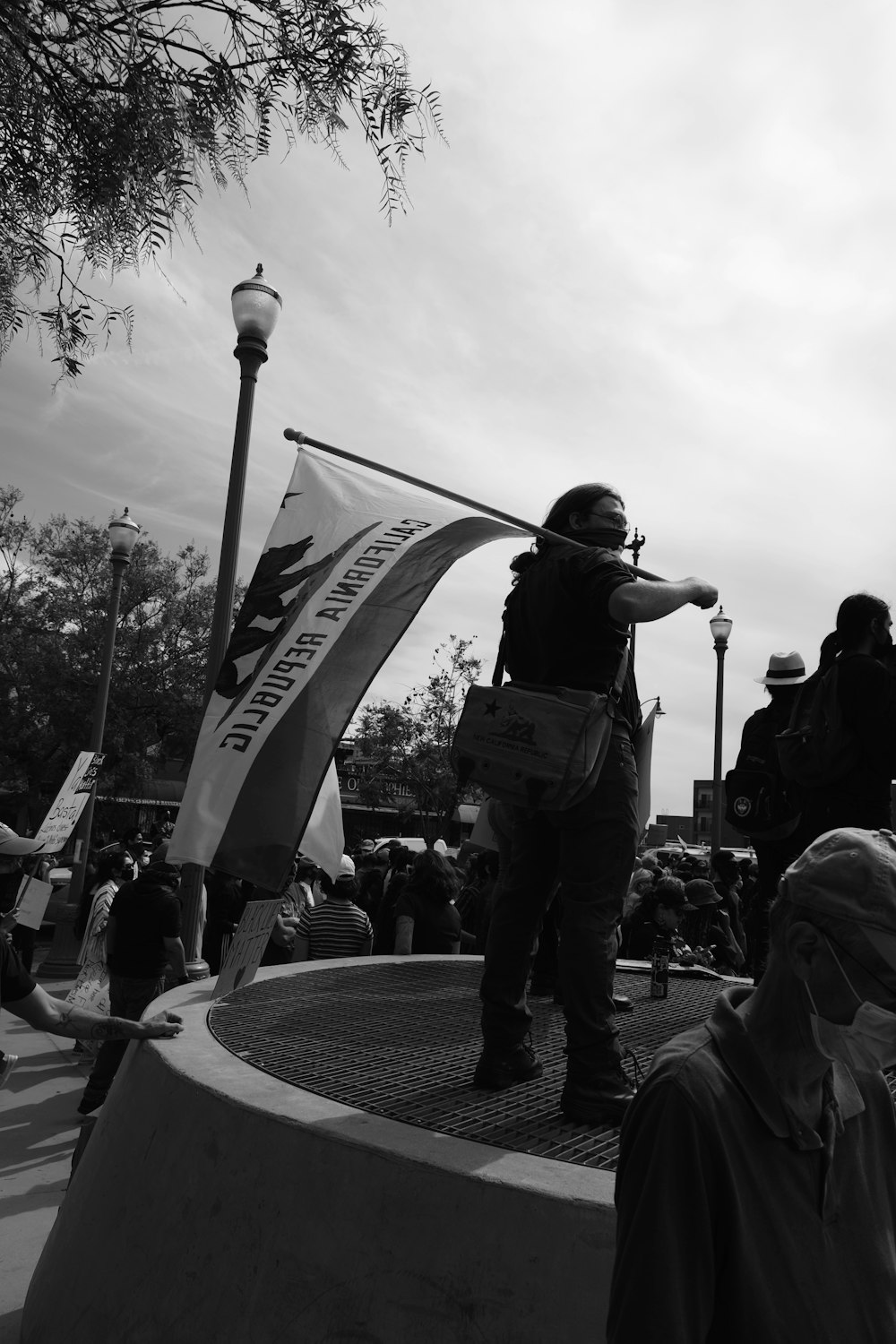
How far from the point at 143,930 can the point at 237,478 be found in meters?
3.35

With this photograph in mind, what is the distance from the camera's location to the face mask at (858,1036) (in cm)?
131

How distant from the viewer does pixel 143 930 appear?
23.9ft

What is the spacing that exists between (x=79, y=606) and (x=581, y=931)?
2964 centimetres

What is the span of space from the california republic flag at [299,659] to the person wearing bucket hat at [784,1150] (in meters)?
2.09

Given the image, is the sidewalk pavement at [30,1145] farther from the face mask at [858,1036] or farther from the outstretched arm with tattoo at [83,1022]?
the face mask at [858,1036]

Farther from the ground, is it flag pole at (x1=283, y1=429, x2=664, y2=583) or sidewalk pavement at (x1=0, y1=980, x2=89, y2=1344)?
flag pole at (x1=283, y1=429, x2=664, y2=583)

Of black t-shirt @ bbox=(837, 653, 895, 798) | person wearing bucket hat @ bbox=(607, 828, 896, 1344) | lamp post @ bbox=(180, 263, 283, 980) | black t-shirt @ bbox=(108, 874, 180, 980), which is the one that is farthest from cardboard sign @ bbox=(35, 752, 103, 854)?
person wearing bucket hat @ bbox=(607, 828, 896, 1344)

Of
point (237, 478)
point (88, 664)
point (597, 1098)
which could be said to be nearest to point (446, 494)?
point (597, 1098)

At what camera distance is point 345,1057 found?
366 centimetres

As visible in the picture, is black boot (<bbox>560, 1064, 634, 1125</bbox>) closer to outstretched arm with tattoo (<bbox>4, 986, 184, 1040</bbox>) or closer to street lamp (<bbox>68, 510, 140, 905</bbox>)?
outstretched arm with tattoo (<bbox>4, 986, 184, 1040</bbox>)

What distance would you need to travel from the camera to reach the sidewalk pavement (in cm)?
441

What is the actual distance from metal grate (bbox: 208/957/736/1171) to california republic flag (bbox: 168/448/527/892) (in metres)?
0.76

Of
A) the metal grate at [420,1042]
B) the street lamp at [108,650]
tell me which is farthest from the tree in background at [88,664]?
the metal grate at [420,1042]

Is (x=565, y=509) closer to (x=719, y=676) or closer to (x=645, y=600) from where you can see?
(x=645, y=600)
